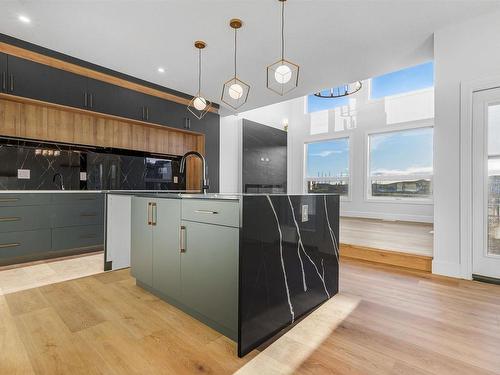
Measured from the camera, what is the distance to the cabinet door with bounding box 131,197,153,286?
2070 mm

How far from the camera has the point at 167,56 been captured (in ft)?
10.6

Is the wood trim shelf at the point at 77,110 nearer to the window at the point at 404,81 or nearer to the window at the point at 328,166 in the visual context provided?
the window at the point at 328,166

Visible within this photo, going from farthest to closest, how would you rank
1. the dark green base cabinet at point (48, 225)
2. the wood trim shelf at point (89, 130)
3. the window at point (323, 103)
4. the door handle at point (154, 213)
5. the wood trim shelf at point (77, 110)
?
the window at point (323, 103), the wood trim shelf at point (89, 130), the wood trim shelf at point (77, 110), the dark green base cabinet at point (48, 225), the door handle at point (154, 213)

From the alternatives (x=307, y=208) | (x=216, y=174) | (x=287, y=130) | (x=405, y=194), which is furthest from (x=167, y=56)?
(x=405, y=194)

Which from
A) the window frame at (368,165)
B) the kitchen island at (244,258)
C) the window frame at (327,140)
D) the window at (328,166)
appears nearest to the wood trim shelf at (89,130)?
the kitchen island at (244,258)

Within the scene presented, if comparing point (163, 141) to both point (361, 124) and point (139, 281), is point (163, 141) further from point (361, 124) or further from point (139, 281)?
point (361, 124)

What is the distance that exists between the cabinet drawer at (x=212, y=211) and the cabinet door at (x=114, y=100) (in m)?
2.70

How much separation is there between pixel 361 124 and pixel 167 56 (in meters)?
4.59

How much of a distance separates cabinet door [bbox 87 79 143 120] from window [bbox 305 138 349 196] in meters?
4.58

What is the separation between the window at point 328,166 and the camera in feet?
20.9

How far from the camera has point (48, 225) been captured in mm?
3039

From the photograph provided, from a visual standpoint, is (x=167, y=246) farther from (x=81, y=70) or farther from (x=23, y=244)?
(x=81, y=70)

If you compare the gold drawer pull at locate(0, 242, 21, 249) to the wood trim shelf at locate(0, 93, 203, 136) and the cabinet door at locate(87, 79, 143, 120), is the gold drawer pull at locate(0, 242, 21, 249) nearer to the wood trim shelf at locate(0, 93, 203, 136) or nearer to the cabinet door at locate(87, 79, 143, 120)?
the wood trim shelf at locate(0, 93, 203, 136)

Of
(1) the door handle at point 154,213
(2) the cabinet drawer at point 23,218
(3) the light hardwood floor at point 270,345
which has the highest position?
(1) the door handle at point 154,213
